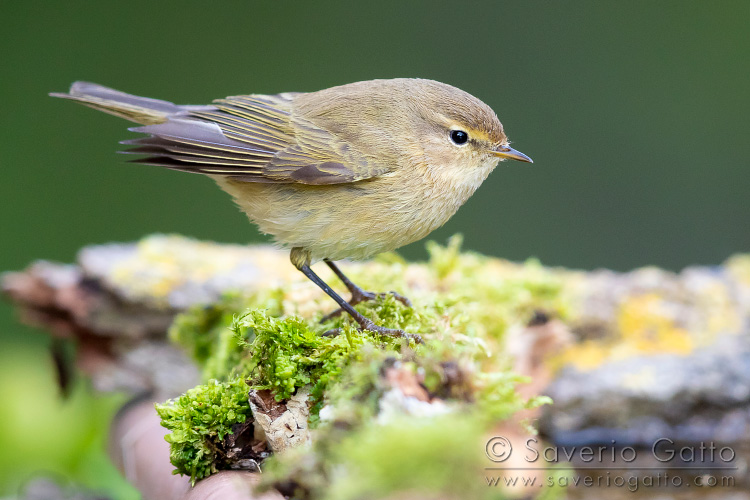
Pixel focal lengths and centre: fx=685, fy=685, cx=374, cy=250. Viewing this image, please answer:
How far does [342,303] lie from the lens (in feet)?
9.14

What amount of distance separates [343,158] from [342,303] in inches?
24.2

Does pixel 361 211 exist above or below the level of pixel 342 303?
above

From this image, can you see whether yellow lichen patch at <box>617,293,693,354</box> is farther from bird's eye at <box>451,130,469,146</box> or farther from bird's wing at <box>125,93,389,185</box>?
bird's wing at <box>125,93,389,185</box>

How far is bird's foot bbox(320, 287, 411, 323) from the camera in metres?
2.84

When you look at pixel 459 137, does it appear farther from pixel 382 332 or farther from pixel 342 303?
pixel 382 332

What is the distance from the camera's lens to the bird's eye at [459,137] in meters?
3.06

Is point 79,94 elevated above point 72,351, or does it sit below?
above

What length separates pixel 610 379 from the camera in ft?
10.1

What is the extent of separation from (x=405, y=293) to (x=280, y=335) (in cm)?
101

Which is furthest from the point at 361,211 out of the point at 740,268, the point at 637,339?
the point at 740,268

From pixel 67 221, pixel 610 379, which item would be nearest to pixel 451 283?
pixel 610 379

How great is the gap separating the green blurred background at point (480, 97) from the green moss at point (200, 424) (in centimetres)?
522

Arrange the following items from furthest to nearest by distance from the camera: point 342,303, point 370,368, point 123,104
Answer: point 123,104, point 342,303, point 370,368

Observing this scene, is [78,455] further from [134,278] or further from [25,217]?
[25,217]
